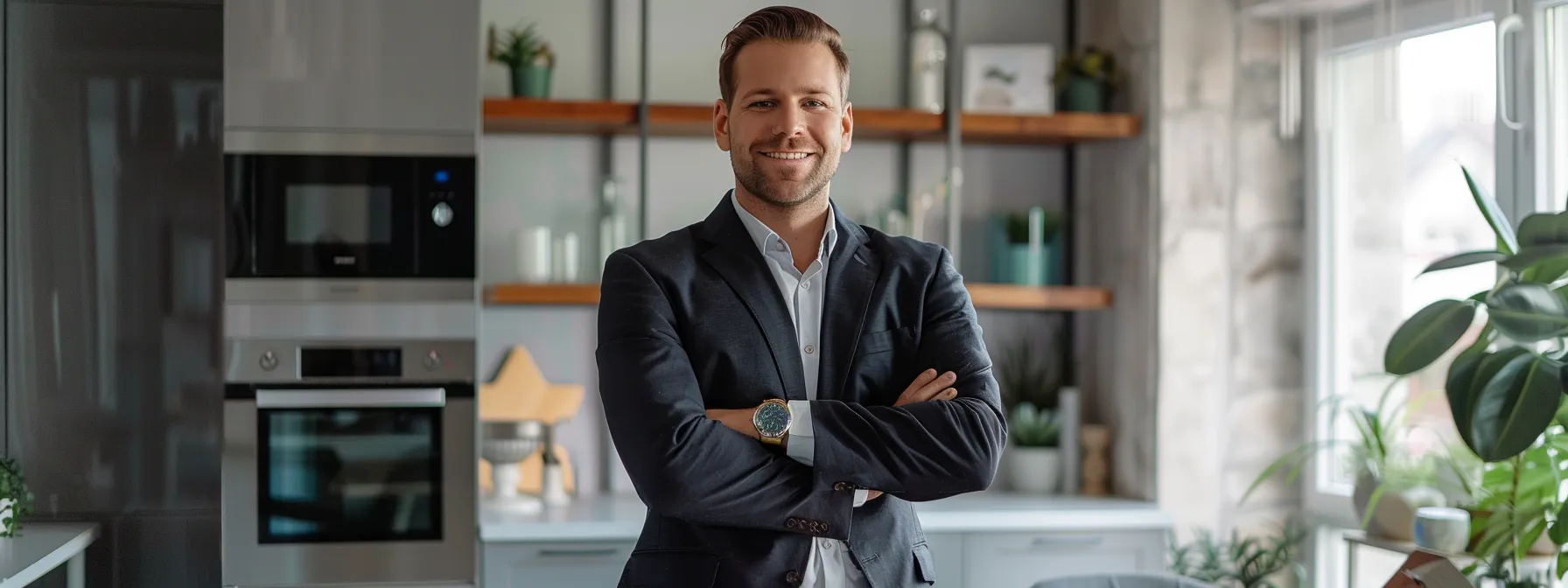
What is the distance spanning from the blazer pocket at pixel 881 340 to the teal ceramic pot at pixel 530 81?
6.94 ft

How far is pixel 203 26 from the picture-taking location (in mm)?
3238

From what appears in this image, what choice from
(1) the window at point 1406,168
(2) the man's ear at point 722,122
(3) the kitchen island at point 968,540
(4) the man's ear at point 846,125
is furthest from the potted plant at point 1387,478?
(2) the man's ear at point 722,122

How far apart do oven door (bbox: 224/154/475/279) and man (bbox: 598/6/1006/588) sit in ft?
5.29

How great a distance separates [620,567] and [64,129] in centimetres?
167

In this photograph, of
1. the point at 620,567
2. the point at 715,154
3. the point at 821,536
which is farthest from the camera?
the point at 715,154

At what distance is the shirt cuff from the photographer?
5.58 ft

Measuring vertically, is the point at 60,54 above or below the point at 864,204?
above

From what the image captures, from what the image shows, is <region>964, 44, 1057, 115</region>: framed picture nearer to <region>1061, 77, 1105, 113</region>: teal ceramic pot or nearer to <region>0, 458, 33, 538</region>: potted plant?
<region>1061, 77, 1105, 113</region>: teal ceramic pot

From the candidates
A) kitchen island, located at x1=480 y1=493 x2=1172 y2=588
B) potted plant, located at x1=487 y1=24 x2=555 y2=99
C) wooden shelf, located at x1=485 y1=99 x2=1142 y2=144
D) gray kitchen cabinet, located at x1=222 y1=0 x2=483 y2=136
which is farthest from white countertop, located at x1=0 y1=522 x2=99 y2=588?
potted plant, located at x1=487 y1=24 x2=555 y2=99

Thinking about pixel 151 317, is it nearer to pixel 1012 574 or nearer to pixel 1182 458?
pixel 1012 574

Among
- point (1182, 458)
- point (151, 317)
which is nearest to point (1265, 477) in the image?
point (1182, 458)

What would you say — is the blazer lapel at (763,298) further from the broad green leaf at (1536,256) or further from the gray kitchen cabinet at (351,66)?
the gray kitchen cabinet at (351,66)

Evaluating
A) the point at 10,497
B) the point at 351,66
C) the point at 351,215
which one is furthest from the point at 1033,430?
the point at 10,497

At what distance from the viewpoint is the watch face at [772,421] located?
1.71 m
